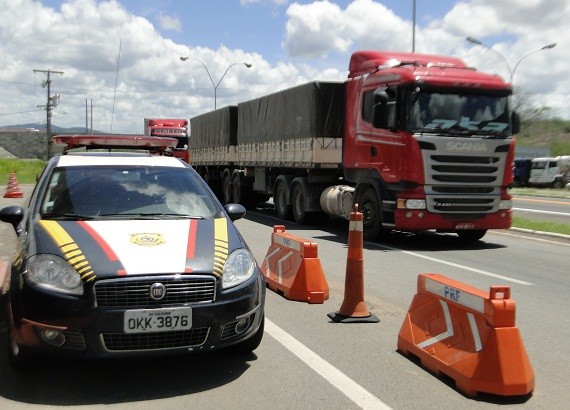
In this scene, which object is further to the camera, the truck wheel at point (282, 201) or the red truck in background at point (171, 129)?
the red truck in background at point (171, 129)

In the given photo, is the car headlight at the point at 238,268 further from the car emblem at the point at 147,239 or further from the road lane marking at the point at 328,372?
the road lane marking at the point at 328,372

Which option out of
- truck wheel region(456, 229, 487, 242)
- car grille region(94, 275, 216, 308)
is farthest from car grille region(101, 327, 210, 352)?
truck wheel region(456, 229, 487, 242)

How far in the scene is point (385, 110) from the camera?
12.5 m

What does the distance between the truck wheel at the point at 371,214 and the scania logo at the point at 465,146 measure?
1.76 meters

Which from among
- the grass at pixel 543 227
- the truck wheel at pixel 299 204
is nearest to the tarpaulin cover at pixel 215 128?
the truck wheel at pixel 299 204

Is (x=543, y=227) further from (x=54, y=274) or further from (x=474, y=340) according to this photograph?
(x=54, y=274)

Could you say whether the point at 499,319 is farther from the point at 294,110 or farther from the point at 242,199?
the point at 242,199

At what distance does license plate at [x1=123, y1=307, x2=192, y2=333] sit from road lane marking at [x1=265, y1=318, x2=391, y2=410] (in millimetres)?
1075

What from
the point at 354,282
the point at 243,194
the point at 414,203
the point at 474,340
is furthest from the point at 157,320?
the point at 243,194

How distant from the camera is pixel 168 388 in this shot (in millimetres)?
4812

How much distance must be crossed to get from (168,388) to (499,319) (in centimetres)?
218

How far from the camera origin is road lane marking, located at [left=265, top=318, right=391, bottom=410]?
4559 millimetres

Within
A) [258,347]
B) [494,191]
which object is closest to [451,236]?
[494,191]

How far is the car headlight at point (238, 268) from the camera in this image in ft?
16.4
